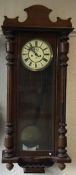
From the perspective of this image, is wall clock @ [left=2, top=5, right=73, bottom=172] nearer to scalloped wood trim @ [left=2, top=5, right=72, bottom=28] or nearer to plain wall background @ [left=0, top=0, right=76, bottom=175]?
scalloped wood trim @ [left=2, top=5, right=72, bottom=28]

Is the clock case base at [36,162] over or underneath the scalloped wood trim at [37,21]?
underneath

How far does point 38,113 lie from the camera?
1.76 meters

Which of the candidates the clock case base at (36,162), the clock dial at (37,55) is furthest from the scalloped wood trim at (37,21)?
the clock case base at (36,162)

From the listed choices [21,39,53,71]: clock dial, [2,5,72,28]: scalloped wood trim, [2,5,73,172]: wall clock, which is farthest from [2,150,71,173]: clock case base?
[2,5,72,28]: scalloped wood trim

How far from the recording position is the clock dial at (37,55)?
1.73 meters

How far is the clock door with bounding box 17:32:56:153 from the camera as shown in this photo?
68.4 inches

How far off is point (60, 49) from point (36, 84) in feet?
0.89

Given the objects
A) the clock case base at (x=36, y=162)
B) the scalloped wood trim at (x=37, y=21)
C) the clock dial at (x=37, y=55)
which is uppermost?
the scalloped wood trim at (x=37, y=21)

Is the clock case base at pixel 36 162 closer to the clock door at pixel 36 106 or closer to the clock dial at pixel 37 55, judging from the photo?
the clock door at pixel 36 106

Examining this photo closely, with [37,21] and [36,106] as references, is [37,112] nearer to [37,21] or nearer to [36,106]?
[36,106]

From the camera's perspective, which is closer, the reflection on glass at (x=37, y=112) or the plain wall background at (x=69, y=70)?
the reflection on glass at (x=37, y=112)

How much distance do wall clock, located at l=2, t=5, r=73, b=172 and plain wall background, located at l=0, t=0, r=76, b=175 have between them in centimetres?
17

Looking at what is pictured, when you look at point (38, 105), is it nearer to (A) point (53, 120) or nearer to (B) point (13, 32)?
(A) point (53, 120)

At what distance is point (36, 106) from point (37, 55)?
1.08ft
